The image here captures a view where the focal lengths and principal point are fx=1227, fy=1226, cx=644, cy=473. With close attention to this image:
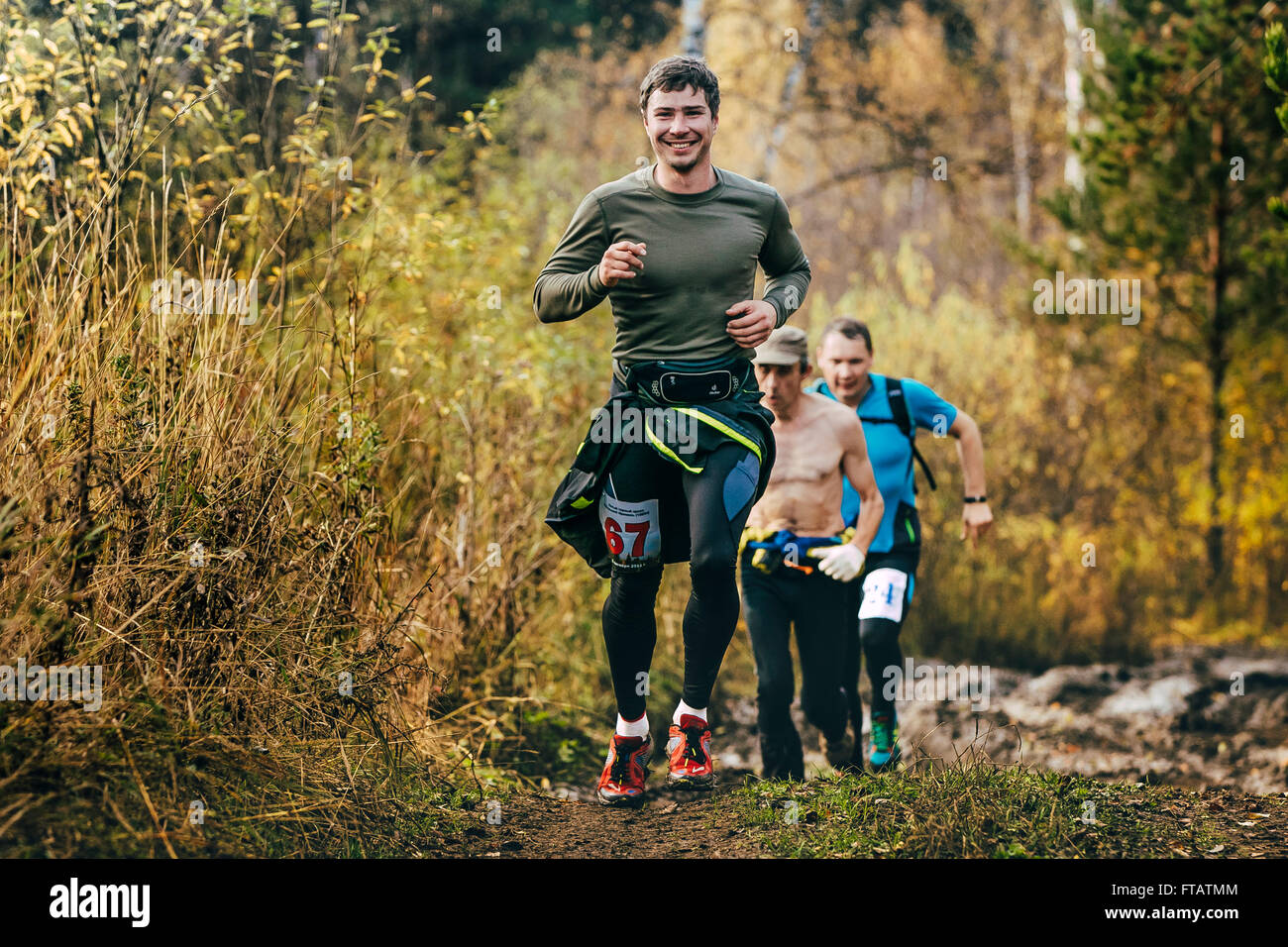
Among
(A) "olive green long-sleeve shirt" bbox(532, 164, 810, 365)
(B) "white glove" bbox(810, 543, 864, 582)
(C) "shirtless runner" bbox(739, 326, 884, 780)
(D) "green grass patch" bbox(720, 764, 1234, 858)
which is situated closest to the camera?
(D) "green grass patch" bbox(720, 764, 1234, 858)

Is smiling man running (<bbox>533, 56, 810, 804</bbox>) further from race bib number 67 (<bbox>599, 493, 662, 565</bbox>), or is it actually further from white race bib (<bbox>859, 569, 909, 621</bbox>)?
white race bib (<bbox>859, 569, 909, 621</bbox>)

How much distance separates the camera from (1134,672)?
7.92 meters

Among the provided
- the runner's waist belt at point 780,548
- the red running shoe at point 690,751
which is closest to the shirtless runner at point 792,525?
the runner's waist belt at point 780,548

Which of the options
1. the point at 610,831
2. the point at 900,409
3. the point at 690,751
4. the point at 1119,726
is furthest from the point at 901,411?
the point at 1119,726

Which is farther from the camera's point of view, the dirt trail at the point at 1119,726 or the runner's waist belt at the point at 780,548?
the dirt trail at the point at 1119,726

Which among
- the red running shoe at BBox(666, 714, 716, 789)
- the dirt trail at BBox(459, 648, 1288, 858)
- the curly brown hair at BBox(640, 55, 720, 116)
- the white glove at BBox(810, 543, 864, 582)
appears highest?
the curly brown hair at BBox(640, 55, 720, 116)

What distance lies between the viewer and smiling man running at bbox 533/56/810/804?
393 cm

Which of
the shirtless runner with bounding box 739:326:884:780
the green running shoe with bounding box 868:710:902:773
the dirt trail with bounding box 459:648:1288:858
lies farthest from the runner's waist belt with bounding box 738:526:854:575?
the dirt trail with bounding box 459:648:1288:858

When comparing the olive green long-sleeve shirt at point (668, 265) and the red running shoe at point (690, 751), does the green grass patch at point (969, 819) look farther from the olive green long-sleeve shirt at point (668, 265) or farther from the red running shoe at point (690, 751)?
the olive green long-sleeve shirt at point (668, 265)

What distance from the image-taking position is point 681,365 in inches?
158

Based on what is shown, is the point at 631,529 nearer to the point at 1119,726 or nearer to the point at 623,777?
the point at 623,777

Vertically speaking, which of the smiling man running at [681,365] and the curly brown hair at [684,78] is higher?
the curly brown hair at [684,78]

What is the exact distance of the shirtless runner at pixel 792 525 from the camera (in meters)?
4.98

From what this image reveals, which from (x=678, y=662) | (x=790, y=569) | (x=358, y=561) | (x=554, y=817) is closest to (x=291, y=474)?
(x=358, y=561)
